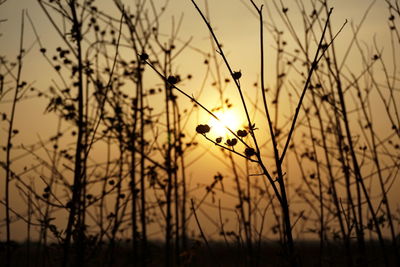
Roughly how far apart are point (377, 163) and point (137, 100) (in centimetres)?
283

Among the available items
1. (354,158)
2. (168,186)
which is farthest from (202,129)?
(168,186)

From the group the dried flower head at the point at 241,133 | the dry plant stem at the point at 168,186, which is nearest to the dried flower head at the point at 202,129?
the dried flower head at the point at 241,133

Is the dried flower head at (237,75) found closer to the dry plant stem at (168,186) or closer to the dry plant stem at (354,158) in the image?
the dry plant stem at (354,158)

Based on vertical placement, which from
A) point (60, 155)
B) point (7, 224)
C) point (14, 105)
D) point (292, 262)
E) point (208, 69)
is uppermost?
point (208, 69)

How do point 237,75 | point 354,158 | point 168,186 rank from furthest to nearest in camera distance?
1. point 168,186
2. point 354,158
3. point 237,75

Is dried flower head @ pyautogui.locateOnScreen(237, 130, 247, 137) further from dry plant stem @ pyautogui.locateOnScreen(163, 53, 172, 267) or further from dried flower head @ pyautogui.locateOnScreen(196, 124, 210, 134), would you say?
dry plant stem @ pyautogui.locateOnScreen(163, 53, 172, 267)

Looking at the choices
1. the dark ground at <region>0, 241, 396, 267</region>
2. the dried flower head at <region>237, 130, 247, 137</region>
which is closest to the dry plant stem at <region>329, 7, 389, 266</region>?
the dark ground at <region>0, 241, 396, 267</region>

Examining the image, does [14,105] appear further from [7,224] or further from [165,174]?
[165,174]

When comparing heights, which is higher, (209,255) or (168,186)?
(168,186)

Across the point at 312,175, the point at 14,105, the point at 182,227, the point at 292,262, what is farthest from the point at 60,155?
the point at 292,262

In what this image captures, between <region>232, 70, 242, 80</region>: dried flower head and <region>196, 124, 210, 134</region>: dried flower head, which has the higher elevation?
<region>232, 70, 242, 80</region>: dried flower head

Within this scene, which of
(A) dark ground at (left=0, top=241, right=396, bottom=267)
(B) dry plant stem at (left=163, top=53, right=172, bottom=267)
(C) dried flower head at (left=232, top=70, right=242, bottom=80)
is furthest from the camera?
(B) dry plant stem at (left=163, top=53, right=172, bottom=267)

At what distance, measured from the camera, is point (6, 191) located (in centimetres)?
370

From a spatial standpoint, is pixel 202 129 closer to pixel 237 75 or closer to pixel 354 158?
pixel 237 75
